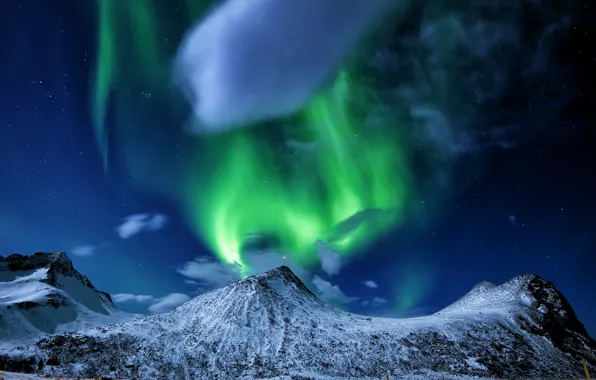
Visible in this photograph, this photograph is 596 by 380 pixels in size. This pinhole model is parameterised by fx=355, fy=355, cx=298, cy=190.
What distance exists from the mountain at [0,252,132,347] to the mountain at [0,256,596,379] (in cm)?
1830

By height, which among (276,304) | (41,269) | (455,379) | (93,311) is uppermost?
(41,269)

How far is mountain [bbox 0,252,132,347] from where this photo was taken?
240 feet

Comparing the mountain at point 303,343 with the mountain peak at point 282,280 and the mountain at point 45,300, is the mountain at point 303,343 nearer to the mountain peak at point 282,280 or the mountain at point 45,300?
the mountain peak at point 282,280

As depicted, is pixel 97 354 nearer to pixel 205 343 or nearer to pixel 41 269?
pixel 205 343

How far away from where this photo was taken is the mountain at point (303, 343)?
48969 mm

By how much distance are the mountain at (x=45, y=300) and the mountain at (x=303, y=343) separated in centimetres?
1830

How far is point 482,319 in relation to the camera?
70.3 metres

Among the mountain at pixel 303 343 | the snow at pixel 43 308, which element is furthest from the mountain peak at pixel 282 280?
the snow at pixel 43 308

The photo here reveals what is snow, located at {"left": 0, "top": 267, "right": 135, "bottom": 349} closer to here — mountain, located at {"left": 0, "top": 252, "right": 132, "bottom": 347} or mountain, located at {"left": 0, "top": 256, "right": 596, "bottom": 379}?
mountain, located at {"left": 0, "top": 252, "right": 132, "bottom": 347}

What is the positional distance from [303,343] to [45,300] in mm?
68170

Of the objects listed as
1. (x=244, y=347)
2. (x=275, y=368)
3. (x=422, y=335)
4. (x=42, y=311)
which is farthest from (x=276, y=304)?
(x=42, y=311)

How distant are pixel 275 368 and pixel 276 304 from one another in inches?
867

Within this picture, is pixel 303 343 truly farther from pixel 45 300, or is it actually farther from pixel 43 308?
pixel 45 300

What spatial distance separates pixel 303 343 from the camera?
189ft
